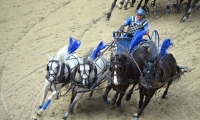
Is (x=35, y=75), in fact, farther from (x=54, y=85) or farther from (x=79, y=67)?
(x=79, y=67)

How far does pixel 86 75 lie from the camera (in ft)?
20.5

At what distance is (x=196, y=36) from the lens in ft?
32.7

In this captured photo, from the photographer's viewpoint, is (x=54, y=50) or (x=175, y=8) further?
(x=175, y=8)

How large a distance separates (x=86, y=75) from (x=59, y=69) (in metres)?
0.58

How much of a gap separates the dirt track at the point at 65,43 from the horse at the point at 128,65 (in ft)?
2.40

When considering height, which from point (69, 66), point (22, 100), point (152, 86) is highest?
point (69, 66)

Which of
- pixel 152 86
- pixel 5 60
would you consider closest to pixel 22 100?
pixel 5 60

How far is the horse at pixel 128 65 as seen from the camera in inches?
233

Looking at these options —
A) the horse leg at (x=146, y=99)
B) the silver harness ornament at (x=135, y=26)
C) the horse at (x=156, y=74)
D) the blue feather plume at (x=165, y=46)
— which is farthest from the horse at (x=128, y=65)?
the silver harness ornament at (x=135, y=26)

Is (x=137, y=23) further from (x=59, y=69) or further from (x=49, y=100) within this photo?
(x=49, y=100)

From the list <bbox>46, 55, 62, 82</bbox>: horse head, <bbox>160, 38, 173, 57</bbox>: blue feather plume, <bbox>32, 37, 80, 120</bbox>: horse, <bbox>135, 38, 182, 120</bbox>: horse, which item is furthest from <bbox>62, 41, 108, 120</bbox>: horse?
<bbox>160, 38, 173, 57</bbox>: blue feather plume

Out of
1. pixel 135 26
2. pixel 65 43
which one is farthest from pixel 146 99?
pixel 65 43

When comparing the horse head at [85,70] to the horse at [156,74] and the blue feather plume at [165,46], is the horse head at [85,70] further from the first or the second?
the blue feather plume at [165,46]

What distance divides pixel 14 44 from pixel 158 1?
624 cm
